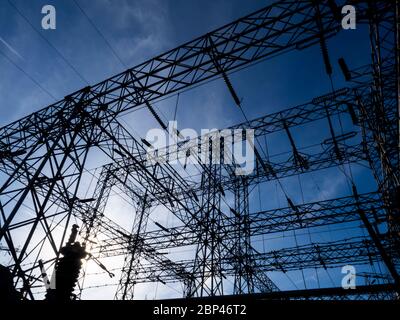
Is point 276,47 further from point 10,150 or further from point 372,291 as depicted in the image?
point 10,150

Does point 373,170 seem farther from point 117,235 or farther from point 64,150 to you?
point 117,235

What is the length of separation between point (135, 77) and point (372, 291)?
10.9 meters

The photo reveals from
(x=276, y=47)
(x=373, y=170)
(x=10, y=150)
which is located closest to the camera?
(x=276, y=47)

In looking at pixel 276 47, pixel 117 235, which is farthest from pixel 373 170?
pixel 117 235

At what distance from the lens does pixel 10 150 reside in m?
14.7
